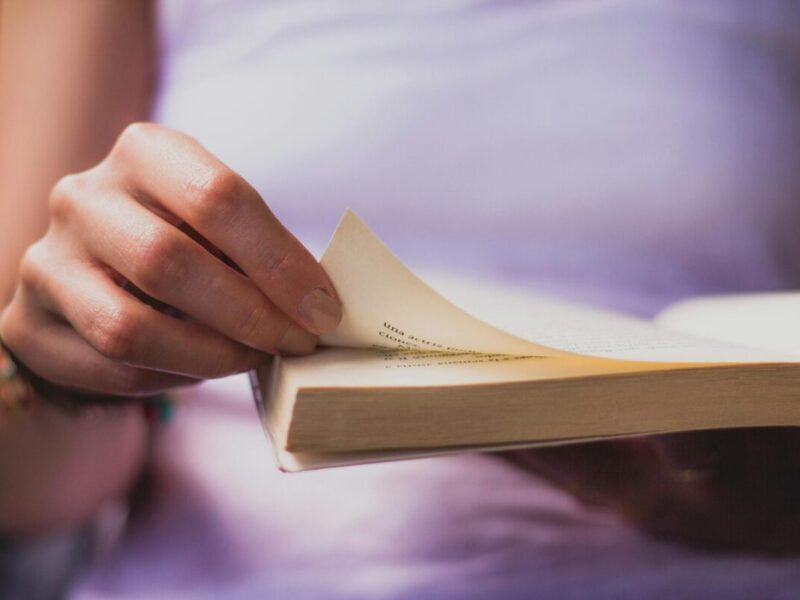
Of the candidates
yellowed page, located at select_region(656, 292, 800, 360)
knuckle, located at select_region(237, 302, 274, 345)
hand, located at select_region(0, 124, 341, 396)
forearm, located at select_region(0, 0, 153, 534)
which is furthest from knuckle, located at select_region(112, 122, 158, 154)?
yellowed page, located at select_region(656, 292, 800, 360)

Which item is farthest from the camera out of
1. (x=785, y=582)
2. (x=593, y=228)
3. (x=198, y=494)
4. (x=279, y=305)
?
(x=593, y=228)

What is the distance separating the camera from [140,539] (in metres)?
0.59

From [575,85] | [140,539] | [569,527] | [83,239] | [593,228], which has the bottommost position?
[140,539]

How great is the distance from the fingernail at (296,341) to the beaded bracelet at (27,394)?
0.57 feet

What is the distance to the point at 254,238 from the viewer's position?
13.4 inches

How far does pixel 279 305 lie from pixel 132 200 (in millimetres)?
96

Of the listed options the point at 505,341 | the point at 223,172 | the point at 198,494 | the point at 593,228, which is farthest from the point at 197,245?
the point at 593,228

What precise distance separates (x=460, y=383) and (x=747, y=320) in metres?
0.26

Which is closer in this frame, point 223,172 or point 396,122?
point 223,172

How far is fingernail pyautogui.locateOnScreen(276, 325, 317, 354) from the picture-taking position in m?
0.36

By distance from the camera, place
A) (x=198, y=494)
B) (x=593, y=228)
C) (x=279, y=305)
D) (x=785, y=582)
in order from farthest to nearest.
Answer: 1. (x=593, y=228)
2. (x=198, y=494)
3. (x=785, y=582)
4. (x=279, y=305)

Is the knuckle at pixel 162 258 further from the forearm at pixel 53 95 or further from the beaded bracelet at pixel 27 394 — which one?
the forearm at pixel 53 95

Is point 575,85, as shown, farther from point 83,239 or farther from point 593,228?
point 83,239

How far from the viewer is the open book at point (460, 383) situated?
1.03 feet
